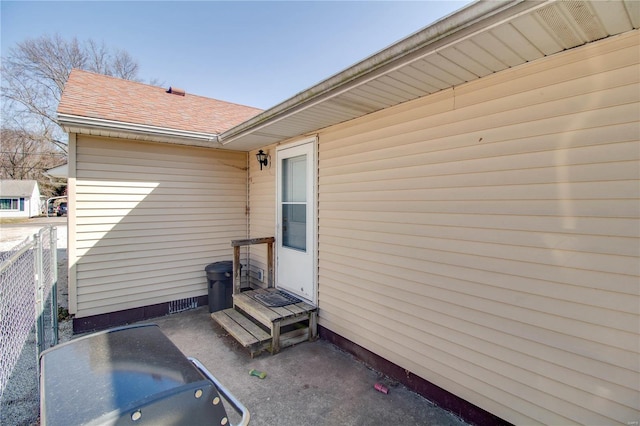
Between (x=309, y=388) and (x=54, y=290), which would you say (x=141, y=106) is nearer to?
(x=54, y=290)

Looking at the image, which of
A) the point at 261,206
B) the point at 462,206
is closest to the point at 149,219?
Answer: the point at 261,206

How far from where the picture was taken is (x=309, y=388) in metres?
2.86

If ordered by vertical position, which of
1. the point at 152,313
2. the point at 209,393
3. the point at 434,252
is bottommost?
the point at 152,313

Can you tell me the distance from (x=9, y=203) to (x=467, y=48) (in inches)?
1671

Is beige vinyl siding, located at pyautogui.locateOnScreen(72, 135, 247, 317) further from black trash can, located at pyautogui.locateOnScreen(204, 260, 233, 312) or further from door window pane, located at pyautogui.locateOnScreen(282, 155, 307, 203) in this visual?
door window pane, located at pyautogui.locateOnScreen(282, 155, 307, 203)

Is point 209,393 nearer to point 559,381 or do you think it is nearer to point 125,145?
point 559,381

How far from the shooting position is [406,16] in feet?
12.5

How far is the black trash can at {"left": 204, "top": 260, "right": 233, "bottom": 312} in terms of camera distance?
4.67 metres

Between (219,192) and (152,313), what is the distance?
88.8 inches

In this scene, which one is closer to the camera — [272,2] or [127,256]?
[127,256]

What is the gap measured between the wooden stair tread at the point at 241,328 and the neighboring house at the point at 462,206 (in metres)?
0.78

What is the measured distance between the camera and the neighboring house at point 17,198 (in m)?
28.3

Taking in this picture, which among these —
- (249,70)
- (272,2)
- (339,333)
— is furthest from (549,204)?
(249,70)

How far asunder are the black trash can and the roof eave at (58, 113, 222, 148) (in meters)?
2.08
